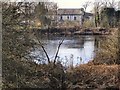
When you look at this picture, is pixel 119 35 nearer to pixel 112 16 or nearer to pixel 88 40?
pixel 112 16

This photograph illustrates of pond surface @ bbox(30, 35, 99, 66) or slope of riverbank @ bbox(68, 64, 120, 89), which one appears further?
slope of riverbank @ bbox(68, 64, 120, 89)

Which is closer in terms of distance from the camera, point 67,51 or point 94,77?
point 94,77

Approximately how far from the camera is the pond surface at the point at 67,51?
7.78ft

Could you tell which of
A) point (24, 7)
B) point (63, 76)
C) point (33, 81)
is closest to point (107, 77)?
point (63, 76)

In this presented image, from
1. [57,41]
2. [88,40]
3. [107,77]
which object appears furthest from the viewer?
[88,40]

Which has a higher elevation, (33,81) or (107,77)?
(33,81)

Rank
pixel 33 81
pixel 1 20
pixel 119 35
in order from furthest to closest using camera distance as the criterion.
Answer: pixel 119 35 < pixel 33 81 < pixel 1 20

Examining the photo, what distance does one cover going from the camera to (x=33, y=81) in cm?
229

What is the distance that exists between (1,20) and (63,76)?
3.29ft

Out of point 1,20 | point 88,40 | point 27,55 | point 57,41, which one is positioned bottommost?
point 88,40

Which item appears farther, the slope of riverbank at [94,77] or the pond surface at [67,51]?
the slope of riverbank at [94,77]

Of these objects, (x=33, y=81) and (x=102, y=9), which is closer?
(x=33, y=81)

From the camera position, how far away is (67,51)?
3.99 metres

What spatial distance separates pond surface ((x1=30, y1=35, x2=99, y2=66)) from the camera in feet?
7.78
